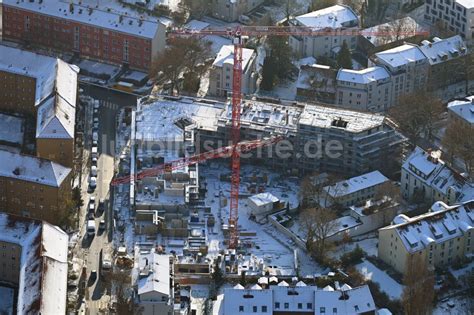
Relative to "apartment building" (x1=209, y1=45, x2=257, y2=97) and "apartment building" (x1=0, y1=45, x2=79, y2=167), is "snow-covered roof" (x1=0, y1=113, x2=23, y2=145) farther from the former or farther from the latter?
"apartment building" (x1=209, y1=45, x2=257, y2=97)

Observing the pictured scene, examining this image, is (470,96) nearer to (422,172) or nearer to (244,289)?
(422,172)

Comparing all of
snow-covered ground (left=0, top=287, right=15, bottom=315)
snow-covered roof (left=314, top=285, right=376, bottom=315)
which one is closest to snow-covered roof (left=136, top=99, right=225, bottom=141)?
snow-covered ground (left=0, top=287, right=15, bottom=315)

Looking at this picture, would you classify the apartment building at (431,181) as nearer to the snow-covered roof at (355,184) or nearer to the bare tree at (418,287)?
the snow-covered roof at (355,184)

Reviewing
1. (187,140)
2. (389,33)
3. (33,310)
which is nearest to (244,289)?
(33,310)

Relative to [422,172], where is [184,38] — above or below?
above

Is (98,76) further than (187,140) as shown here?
Yes

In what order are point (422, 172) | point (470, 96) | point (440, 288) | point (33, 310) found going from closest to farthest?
point (33, 310) < point (440, 288) < point (422, 172) < point (470, 96)
